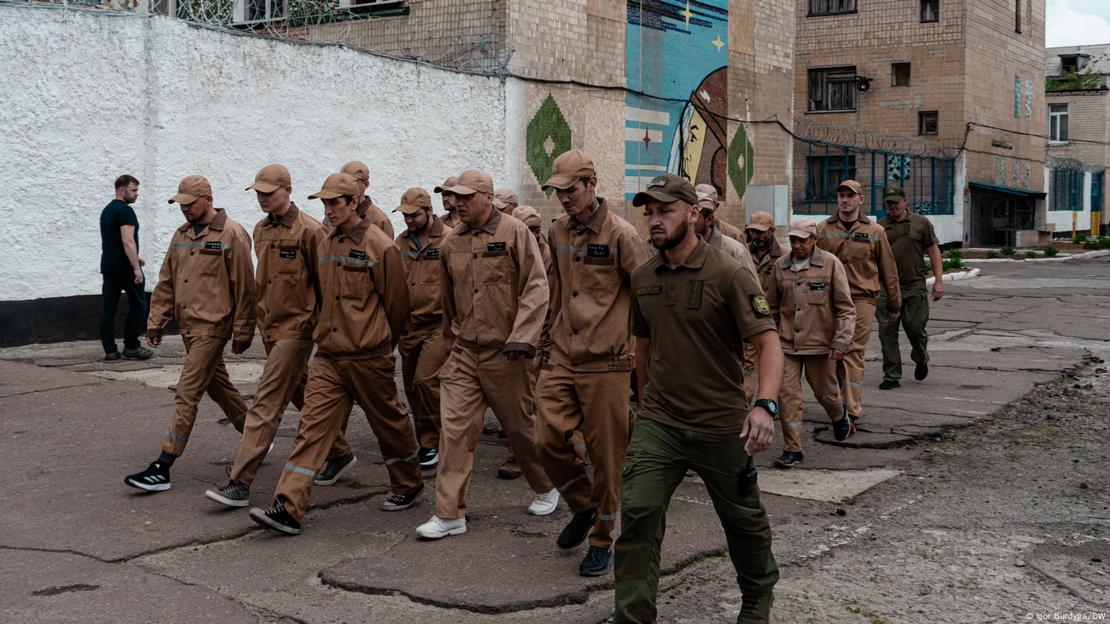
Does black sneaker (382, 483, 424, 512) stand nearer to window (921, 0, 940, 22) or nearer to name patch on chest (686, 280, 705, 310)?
name patch on chest (686, 280, 705, 310)

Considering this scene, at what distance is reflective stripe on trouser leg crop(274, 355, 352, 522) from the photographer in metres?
6.12

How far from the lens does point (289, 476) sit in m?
6.13

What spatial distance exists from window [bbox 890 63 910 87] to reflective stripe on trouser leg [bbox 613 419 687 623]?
3689cm

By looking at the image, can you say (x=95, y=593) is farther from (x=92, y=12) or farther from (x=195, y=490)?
(x=92, y=12)

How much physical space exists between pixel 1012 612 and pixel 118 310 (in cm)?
1056

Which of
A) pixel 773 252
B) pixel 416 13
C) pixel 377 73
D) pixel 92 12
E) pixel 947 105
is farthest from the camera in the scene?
pixel 947 105

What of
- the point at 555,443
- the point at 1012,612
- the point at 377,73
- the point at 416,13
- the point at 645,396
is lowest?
the point at 1012,612

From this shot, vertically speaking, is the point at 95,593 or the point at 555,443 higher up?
the point at 555,443

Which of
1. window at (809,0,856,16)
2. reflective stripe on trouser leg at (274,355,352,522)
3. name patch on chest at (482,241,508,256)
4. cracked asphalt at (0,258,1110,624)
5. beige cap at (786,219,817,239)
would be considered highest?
window at (809,0,856,16)

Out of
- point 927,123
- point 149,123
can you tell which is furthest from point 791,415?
point 927,123

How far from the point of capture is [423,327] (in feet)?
26.0

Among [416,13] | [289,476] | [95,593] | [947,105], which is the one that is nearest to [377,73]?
[416,13]

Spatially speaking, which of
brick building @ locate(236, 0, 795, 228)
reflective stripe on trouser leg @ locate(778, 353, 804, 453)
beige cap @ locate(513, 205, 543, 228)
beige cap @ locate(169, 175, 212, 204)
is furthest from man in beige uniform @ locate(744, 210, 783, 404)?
brick building @ locate(236, 0, 795, 228)

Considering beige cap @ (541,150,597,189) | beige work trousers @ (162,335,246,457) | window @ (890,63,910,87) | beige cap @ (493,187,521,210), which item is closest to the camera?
beige cap @ (541,150,597,189)
